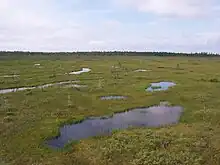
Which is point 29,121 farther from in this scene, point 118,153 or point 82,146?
point 118,153

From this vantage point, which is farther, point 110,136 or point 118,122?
point 118,122

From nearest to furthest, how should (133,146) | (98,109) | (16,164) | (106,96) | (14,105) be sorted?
(16,164), (133,146), (98,109), (14,105), (106,96)

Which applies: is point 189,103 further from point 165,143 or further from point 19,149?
point 19,149

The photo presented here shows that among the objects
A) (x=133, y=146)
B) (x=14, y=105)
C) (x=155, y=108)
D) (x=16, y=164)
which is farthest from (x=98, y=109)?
(x=16, y=164)

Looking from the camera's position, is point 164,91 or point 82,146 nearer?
point 82,146

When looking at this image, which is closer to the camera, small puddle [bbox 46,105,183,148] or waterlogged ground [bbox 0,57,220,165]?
waterlogged ground [bbox 0,57,220,165]

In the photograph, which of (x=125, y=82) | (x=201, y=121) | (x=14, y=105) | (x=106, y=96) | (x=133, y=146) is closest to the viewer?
(x=133, y=146)

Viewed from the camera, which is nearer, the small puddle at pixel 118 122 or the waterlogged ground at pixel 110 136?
the waterlogged ground at pixel 110 136
